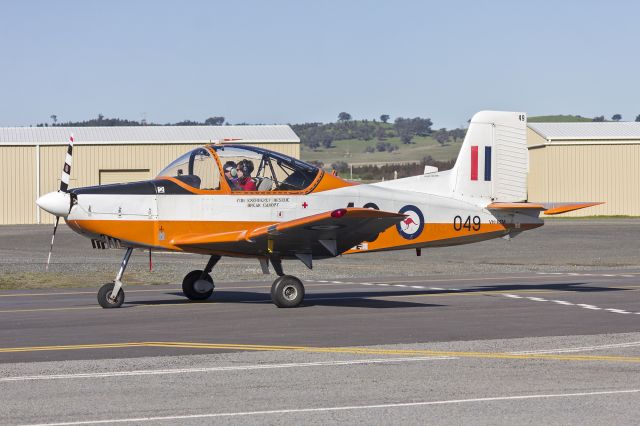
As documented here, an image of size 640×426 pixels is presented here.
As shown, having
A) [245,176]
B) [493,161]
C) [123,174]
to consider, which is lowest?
[245,176]

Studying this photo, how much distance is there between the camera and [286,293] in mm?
16500

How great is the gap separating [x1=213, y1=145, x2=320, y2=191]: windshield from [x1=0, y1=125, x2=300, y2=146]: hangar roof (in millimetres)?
41738

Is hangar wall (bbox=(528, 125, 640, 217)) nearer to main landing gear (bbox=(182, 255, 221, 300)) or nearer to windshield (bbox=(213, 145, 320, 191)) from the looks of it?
main landing gear (bbox=(182, 255, 221, 300))

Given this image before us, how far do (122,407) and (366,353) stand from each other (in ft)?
12.3

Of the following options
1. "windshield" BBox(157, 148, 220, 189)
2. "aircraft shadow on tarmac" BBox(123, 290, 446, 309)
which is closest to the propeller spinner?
"windshield" BBox(157, 148, 220, 189)

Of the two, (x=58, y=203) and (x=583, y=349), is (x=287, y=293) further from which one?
(x=583, y=349)

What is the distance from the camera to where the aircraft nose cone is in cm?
1573

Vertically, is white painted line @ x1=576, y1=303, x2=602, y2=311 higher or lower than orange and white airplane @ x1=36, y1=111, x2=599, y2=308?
lower

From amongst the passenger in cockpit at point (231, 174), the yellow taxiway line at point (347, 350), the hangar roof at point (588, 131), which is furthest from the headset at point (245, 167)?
the hangar roof at point (588, 131)

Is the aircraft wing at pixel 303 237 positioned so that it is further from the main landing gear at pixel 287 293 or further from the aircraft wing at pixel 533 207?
the aircraft wing at pixel 533 207

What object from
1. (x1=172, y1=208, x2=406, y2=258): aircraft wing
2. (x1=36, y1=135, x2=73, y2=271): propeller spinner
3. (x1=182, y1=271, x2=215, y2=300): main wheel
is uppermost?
(x1=36, y1=135, x2=73, y2=271): propeller spinner

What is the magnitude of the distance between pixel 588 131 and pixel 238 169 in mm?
52054

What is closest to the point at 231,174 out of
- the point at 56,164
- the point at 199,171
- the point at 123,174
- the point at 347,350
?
the point at 199,171

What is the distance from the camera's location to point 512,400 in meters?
8.67
